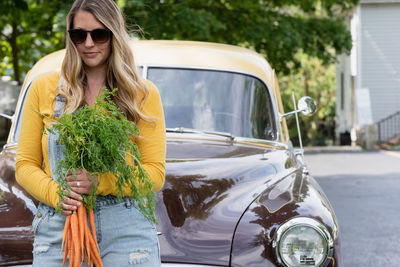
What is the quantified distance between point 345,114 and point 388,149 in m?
6.98

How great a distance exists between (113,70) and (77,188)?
0.49 m

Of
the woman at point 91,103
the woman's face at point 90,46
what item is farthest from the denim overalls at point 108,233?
the woman's face at point 90,46

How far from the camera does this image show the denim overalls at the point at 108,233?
233 cm

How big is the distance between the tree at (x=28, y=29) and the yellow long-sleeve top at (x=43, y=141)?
9.16 m

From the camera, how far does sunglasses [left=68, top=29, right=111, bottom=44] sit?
96.3 inches

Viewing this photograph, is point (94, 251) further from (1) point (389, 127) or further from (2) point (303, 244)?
(1) point (389, 127)

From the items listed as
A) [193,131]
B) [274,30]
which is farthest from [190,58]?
[274,30]

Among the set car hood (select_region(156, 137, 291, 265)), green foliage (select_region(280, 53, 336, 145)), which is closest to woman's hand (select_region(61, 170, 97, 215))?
car hood (select_region(156, 137, 291, 265))

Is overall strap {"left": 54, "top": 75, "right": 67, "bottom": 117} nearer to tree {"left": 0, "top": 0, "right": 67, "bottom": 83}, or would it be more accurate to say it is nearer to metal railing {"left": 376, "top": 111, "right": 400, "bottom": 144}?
tree {"left": 0, "top": 0, "right": 67, "bottom": 83}

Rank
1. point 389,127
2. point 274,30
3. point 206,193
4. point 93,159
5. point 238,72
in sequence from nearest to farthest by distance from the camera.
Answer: point 93,159 < point 206,193 < point 238,72 < point 274,30 < point 389,127

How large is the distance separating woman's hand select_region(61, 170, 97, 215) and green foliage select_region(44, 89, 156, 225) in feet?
0.06

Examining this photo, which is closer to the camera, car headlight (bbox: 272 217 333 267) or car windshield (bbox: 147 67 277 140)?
car headlight (bbox: 272 217 333 267)

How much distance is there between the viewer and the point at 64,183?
222 centimetres

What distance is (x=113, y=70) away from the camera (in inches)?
96.7
